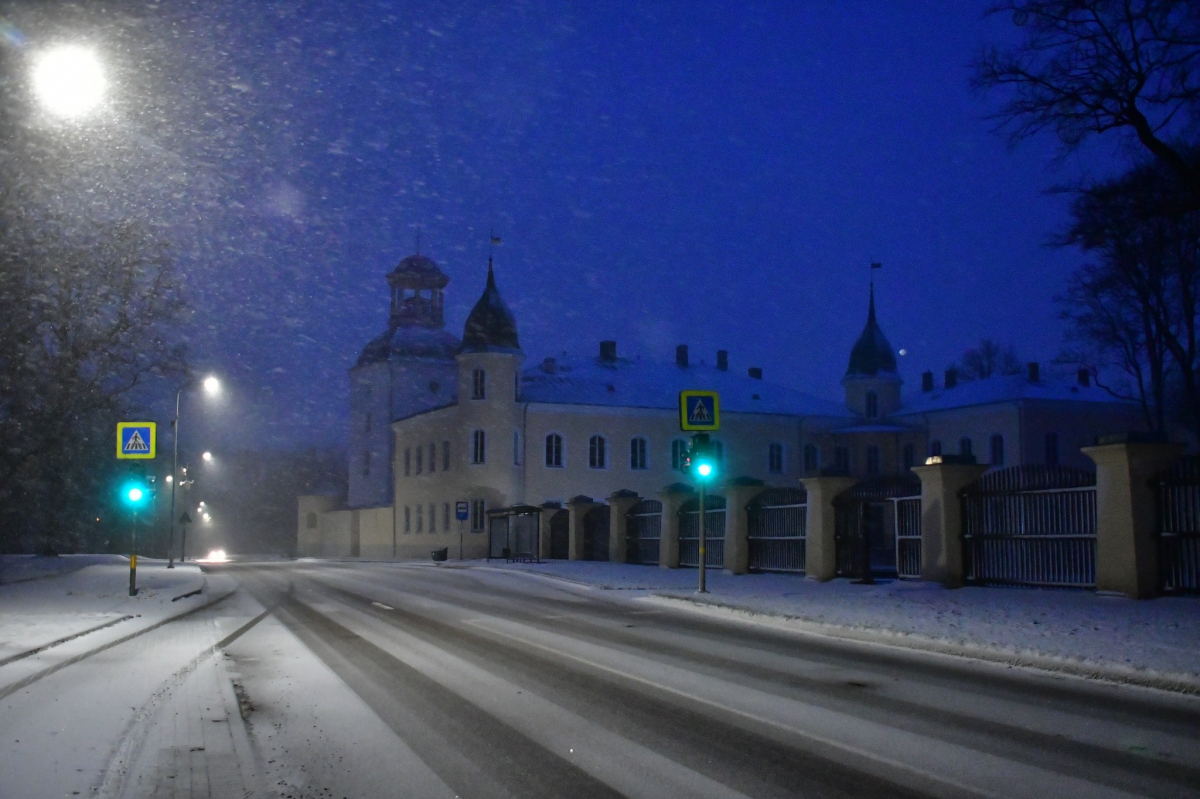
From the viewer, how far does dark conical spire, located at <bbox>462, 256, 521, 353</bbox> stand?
5994 centimetres

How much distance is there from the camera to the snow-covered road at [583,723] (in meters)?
6.46

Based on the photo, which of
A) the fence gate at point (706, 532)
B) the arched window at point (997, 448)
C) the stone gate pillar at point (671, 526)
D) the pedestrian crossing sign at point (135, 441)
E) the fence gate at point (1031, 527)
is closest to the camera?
the fence gate at point (1031, 527)

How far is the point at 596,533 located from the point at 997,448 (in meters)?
30.9

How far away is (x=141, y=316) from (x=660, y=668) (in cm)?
2689

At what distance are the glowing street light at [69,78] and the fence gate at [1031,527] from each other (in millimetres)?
15212

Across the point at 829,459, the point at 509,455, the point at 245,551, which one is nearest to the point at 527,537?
the point at 509,455

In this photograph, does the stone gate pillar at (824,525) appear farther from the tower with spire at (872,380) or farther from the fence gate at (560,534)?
the tower with spire at (872,380)

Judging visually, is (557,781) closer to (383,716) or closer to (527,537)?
(383,716)

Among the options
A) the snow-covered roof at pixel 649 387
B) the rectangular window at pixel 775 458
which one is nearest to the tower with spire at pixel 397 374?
the snow-covered roof at pixel 649 387

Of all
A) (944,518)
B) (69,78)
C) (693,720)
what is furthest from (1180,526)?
(69,78)

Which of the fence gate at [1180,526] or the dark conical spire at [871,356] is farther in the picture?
the dark conical spire at [871,356]

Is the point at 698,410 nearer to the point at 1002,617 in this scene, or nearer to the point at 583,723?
the point at 1002,617

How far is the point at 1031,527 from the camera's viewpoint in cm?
1869

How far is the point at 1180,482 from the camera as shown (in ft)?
51.9
